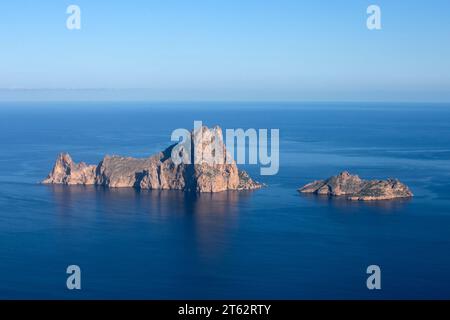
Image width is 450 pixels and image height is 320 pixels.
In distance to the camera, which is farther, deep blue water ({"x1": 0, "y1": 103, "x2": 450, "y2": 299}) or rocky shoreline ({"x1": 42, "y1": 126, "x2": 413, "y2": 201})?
rocky shoreline ({"x1": 42, "y1": 126, "x2": 413, "y2": 201})

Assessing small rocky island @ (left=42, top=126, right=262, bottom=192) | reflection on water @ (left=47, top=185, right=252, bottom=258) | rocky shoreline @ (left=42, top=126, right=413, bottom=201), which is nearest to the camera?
reflection on water @ (left=47, top=185, right=252, bottom=258)

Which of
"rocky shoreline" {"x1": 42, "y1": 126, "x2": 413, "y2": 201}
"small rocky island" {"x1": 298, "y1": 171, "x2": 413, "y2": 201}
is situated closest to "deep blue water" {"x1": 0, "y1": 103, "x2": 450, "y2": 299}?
"small rocky island" {"x1": 298, "y1": 171, "x2": 413, "y2": 201}

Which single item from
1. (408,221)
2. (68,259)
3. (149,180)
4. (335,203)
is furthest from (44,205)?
(408,221)

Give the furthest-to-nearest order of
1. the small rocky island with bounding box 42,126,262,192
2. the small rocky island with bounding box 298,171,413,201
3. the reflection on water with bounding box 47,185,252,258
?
the small rocky island with bounding box 42,126,262,192 < the small rocky island with bounding box 298,171,413,201 < the reflection on water with bounding box 47,185,252,258

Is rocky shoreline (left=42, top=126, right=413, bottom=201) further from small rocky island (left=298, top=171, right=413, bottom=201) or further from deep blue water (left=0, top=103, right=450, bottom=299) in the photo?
deep blue water (left=0, top=103, right=450, bottom=299)

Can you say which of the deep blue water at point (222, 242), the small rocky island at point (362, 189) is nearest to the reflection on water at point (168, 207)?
the deep blue water at point (222, 242)

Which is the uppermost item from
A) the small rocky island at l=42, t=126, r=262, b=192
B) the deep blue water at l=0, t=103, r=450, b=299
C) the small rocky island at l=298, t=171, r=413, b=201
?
the small rocky island at l=42, t=126, r=262, b=192

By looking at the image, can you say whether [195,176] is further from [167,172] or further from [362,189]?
[362,189]
